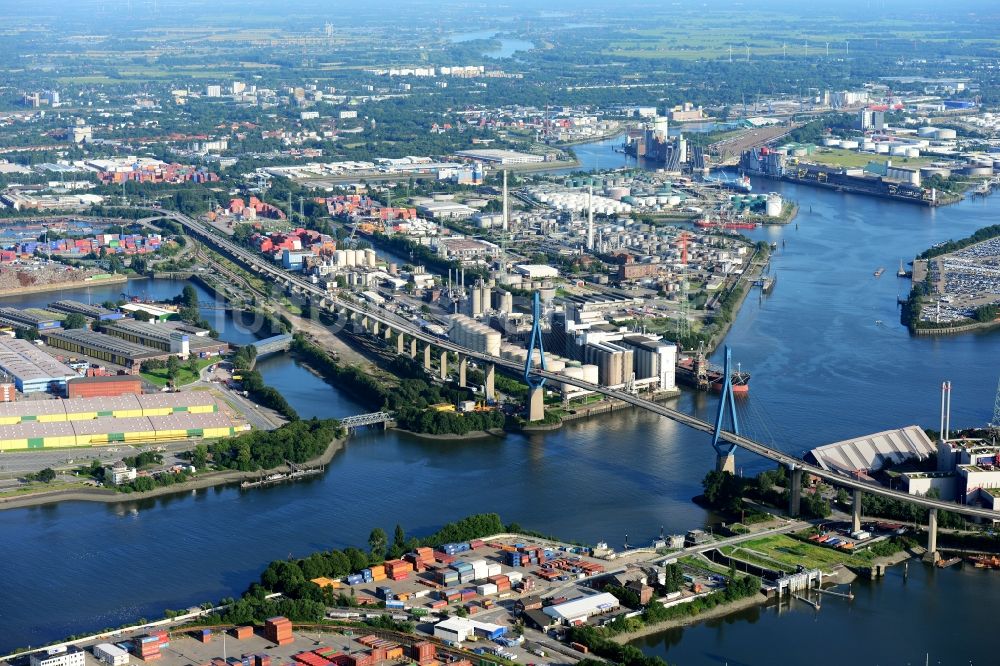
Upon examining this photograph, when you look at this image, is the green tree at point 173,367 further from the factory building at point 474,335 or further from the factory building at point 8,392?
the factory building at point 474,335

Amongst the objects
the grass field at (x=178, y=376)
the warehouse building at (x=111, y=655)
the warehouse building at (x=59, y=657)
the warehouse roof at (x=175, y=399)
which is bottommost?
the grass field at (x=178, y=376)

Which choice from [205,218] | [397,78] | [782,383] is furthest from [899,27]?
[782,383]

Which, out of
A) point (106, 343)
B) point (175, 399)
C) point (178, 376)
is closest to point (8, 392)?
point (175, 399)

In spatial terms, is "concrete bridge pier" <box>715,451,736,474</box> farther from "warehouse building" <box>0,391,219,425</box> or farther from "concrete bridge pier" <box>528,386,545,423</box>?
"warehouse building" <box>0,391,219,425</box>

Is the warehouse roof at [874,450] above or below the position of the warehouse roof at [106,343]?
above

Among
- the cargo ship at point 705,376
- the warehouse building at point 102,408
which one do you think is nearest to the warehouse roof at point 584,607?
the warehouse building at point 102,408

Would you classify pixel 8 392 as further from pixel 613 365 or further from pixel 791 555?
pixel 791 555

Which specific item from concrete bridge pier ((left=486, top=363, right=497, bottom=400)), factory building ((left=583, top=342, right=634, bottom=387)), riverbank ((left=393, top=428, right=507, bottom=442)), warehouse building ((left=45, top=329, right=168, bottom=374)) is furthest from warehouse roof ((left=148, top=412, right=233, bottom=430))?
factory building ((left=583, top=342, right=634, bottom=387))
